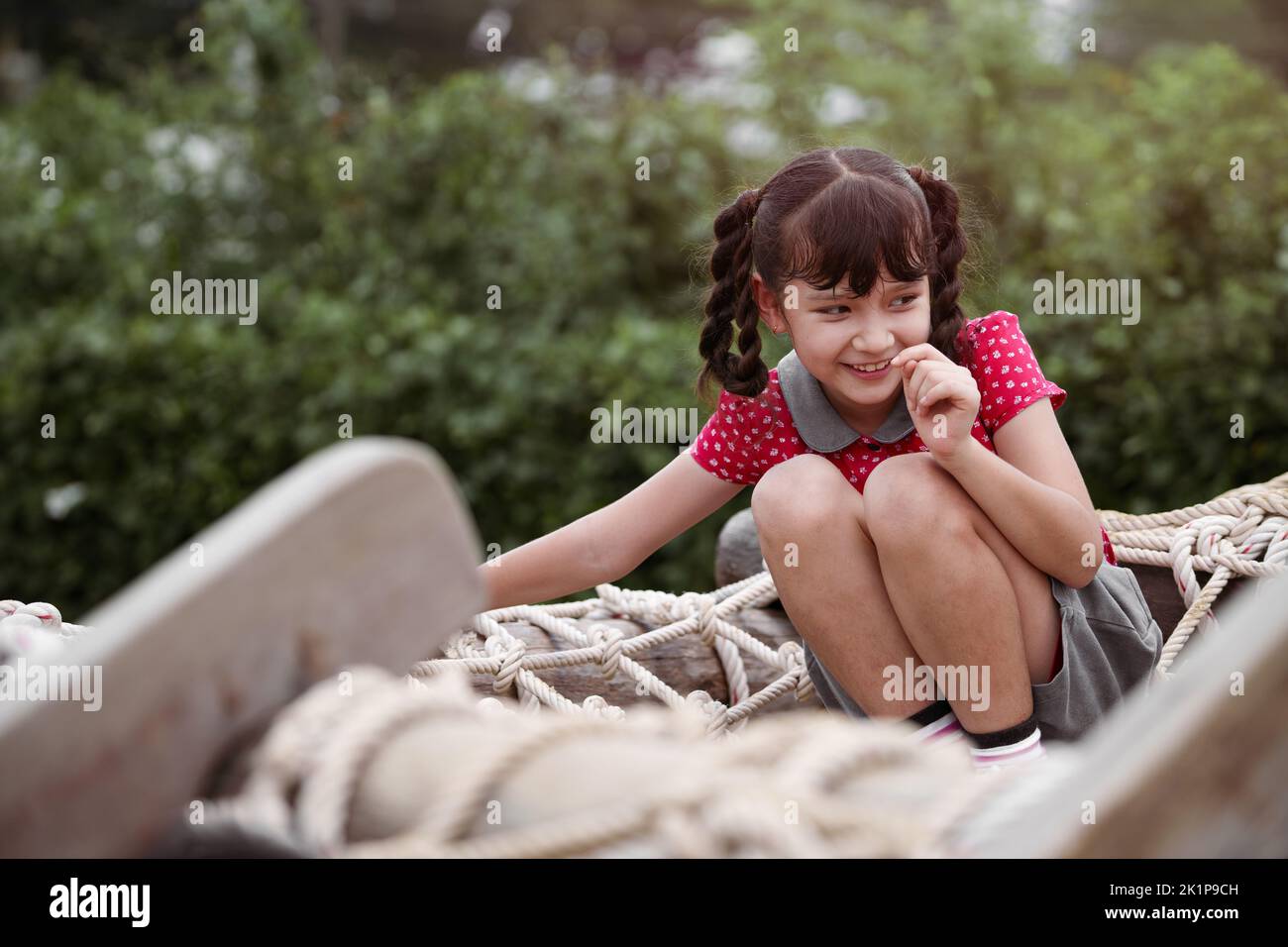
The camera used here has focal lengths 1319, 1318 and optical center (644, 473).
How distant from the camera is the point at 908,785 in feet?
2.57

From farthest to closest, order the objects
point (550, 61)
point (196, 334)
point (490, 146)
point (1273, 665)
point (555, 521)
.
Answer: point (550, 61) < point (490, 146) < point (196, 334) < point (555, 521) < point (1273, 665)

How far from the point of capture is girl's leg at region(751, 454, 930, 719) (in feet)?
5.81

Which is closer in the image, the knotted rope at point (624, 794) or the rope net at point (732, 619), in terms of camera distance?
the knotted rope at point (624, 794)

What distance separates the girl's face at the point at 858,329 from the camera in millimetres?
1823

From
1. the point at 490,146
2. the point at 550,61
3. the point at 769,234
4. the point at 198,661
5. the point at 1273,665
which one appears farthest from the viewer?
the point at 550,61

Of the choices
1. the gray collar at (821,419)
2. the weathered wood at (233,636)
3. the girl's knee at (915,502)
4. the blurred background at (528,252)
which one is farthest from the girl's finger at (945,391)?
the blurred background at (528,252)

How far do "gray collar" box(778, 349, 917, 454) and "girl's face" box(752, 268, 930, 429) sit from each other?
0.25 feet

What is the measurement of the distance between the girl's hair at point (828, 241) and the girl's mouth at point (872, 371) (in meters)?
0.09

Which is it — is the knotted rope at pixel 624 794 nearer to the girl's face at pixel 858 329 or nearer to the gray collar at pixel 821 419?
the girl's face at pixel 858 329

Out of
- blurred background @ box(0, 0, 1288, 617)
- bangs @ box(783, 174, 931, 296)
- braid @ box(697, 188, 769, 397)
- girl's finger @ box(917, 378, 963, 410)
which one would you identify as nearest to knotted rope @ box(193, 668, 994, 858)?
girl's finger @ box(917, 378, 963, 410)

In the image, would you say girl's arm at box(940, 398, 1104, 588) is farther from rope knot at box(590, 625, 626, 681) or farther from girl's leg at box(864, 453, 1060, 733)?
rope knot at box(590, 625, 626, 681)
